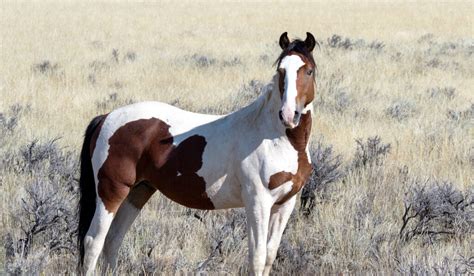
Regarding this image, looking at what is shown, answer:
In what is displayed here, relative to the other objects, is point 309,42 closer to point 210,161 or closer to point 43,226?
point 210,161

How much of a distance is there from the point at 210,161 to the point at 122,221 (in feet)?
2.82

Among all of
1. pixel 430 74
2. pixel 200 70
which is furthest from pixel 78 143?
pixel 430 74

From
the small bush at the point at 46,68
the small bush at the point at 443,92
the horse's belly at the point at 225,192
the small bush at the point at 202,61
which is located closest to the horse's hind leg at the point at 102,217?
the horse's belly at the point at 225,192

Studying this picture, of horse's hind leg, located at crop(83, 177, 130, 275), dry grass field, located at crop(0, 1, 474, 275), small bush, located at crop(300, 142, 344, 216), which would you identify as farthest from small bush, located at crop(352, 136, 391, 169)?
horse's hind leg, located at crop(83, 177, 130, 275)

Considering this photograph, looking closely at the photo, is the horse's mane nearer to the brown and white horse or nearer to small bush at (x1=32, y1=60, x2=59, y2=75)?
the brown and white horse

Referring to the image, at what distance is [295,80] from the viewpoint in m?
3.76

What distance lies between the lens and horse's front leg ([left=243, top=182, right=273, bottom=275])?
390cm

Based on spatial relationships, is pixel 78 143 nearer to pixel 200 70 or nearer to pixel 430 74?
pixel 200 70

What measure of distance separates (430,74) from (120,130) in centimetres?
1092

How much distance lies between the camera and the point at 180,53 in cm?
1789

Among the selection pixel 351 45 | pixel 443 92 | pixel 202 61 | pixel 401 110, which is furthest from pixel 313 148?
pixel 351 45

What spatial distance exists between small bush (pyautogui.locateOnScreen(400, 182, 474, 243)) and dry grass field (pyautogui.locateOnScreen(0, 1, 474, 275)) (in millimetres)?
14

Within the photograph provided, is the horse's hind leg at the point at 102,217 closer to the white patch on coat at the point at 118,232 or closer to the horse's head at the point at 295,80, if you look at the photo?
the white patch on coat at the point at 118,232

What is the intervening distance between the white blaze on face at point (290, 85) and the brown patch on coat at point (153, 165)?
2.35 ft
